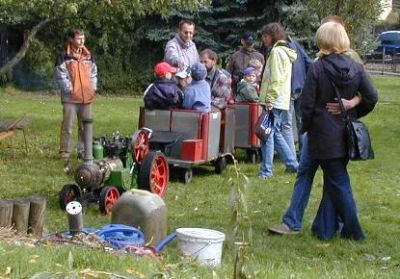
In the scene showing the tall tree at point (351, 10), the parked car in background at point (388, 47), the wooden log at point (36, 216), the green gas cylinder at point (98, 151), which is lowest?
the parked car in background at point (388, 47)

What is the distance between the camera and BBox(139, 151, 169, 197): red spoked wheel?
9688mm

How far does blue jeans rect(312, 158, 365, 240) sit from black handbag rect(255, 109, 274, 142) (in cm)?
303

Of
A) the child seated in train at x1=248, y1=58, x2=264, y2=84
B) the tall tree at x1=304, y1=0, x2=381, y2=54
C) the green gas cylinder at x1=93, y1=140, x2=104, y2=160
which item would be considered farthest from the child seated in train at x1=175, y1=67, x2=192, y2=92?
the tall tree at x1=304, y1=0, x2=381, y2=54

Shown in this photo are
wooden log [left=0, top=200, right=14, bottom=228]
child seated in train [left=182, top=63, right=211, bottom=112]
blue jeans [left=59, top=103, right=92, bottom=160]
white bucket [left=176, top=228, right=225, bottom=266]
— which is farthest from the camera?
blue jeans [left=59, top=103, right=92, bottom=160]

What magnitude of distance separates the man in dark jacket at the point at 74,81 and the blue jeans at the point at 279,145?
97.7 inches

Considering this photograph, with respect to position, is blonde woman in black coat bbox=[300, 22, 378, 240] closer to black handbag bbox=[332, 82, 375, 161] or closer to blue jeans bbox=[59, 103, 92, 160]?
black handbag bbox=[332, 82, 375, 161]

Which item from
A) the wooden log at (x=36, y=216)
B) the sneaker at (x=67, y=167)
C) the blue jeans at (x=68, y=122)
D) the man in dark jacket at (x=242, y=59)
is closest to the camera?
the wooden log at (x=36, y=216)

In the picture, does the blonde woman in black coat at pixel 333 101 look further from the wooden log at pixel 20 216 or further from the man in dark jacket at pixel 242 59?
the man in dark jacket at pixel 242 59

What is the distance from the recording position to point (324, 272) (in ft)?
20.5

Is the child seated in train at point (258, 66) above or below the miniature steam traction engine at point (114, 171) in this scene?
above

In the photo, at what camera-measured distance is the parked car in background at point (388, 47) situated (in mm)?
47969

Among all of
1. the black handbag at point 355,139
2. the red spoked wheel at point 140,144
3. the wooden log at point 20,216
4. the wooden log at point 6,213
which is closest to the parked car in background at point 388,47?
the red spoked wheel at point 140,144

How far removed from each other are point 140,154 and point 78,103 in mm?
2738

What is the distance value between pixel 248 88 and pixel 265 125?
2067 millimetres
